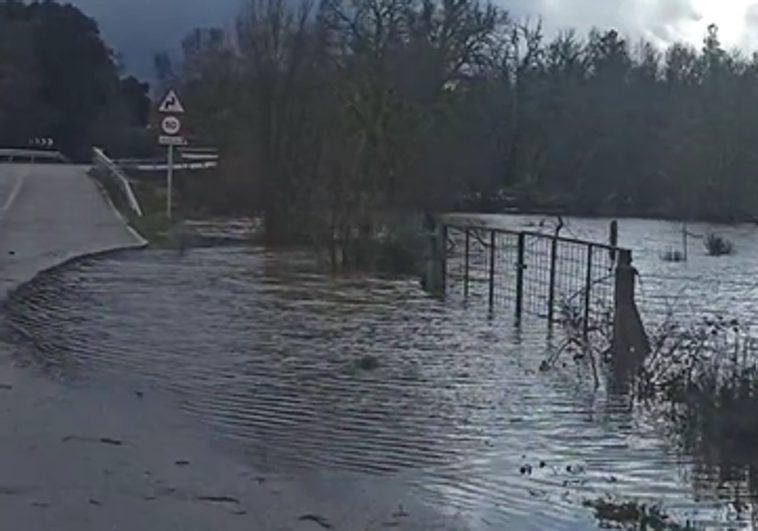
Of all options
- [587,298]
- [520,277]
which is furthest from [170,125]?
[587,298]

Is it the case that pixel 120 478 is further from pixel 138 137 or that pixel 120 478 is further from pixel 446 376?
pixel 138 137

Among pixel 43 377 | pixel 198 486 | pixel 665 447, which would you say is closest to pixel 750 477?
pixel 665 447

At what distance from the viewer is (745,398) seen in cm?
1055

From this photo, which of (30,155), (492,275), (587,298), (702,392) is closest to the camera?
(702,392)

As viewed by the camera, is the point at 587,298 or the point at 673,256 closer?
the point at 587,298

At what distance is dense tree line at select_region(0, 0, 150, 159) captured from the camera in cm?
7700

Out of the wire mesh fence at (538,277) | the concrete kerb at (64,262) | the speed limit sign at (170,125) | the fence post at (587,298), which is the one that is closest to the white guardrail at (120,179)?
the concrete kerb at (64,262)

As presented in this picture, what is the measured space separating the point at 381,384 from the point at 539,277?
10.0 meters

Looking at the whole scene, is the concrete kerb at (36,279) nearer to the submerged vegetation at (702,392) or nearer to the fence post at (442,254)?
the submerged vegetation at (702,392)

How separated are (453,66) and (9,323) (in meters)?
49.1

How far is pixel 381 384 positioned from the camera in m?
13.1

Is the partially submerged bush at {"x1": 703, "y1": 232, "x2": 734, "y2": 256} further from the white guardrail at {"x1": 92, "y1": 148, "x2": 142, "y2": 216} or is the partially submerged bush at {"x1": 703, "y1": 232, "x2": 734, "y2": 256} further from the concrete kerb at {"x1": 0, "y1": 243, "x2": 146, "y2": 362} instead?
the concrete kerb at {"x1": 0, "y1": 243, "x2": 146, "y2": 362}

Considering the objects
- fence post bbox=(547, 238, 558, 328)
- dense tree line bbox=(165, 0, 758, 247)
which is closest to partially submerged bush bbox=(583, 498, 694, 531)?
fence post bbox=(547, 238, 558, 328)

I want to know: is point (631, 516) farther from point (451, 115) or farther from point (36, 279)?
point (451, 115)
